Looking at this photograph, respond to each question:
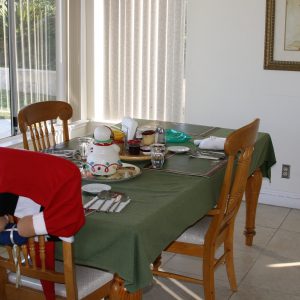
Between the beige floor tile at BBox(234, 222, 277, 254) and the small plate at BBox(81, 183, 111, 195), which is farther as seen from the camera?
the beige floor tile at BBox(234, 222, 277, 254)

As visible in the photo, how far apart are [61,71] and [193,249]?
2601mm

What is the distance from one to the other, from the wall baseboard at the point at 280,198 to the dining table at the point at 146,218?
1.62 m

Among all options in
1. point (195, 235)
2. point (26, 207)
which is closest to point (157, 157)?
point (195, 235)

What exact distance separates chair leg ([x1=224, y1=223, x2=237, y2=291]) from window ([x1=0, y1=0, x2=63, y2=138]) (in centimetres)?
225

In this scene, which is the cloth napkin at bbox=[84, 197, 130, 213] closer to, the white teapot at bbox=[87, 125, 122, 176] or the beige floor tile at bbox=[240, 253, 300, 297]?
the white teapot at bbox=[87, 125, 122, 176]

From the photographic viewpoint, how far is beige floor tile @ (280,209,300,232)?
12.8ft

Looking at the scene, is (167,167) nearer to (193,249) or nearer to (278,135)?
(193,249)

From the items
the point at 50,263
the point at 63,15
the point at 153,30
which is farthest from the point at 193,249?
the point at 63,15

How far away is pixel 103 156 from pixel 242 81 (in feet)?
6.86

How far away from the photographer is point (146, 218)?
6.58ft

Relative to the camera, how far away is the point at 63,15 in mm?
4746

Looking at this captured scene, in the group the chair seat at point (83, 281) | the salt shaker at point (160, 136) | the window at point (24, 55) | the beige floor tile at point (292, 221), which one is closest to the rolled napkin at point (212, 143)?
the salt shaker at point (160, 136)

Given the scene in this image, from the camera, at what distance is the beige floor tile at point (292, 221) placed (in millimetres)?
3912

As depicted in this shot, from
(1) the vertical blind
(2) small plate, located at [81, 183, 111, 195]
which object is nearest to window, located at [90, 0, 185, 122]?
(1) the vertical blind
